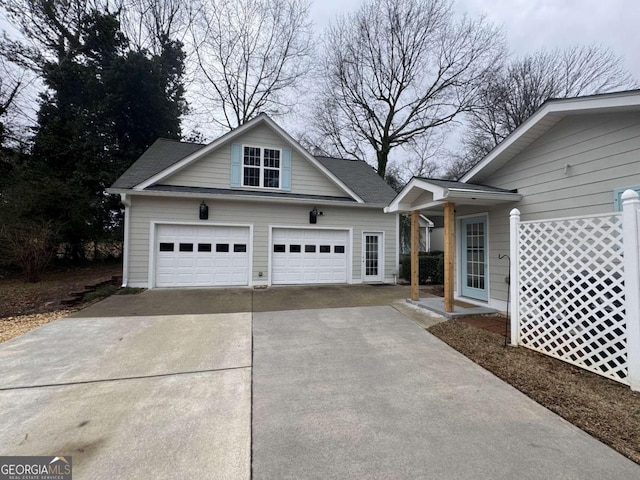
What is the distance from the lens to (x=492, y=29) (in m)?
14.3

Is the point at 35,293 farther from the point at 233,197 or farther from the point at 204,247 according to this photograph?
the point at 233,197

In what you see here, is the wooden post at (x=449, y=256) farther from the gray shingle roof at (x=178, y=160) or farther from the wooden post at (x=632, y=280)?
the gray shingle roof at (x=178, y=160)

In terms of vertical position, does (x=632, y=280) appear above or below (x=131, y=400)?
above

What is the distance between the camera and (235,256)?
9.31 metres

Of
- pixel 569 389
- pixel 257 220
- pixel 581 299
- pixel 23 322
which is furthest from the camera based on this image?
pixel 257 220

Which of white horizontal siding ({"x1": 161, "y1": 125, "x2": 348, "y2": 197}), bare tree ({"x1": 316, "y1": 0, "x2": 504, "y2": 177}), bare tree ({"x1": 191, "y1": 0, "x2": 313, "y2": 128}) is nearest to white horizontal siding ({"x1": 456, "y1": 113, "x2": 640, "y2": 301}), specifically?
white horizontal siding ({"x1": 161, "y1": 125, "x2": 348, "y2": 197})

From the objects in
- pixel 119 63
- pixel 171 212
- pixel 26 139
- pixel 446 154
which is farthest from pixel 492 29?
pixel 26 139

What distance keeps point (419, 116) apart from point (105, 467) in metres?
18.9

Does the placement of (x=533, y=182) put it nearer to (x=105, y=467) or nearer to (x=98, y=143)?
(x=105, y=467)

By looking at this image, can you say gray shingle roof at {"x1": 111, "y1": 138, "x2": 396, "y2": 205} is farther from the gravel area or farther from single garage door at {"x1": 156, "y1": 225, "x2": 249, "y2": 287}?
the gravel area

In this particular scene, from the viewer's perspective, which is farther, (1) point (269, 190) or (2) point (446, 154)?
(2) point (446, 154)

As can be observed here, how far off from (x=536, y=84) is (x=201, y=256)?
1927 cm

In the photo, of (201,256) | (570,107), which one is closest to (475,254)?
(570,107)

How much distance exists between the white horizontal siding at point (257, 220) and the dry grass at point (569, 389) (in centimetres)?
621
